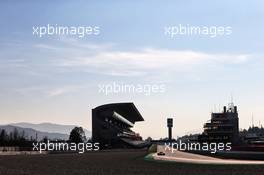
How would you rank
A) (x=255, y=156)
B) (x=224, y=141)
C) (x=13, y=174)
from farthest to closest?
1. (x=224, y=141)
2. (x=255, y=156)
3. (x=13, y=174)

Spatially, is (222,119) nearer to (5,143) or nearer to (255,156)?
(5,143)

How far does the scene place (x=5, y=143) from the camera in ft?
553

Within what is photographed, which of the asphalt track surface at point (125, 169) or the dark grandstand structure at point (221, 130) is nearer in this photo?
the asphalt track surface at point (125, 169)

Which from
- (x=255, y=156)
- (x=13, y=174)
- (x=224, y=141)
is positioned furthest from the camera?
(x=224, y=141)

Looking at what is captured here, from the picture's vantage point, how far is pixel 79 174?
3462 cm

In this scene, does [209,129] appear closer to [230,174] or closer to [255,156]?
[255,156]

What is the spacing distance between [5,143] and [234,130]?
8055 cm

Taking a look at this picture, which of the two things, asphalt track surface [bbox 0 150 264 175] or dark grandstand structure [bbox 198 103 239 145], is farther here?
dark grandstand structure [bbox 198 103 239 145]

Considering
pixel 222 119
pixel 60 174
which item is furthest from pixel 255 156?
pixel 222 119

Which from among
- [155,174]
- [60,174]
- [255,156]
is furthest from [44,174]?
[255,156]

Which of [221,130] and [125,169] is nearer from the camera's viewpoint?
[125,169]

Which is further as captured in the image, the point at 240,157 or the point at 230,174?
the point at 240,157

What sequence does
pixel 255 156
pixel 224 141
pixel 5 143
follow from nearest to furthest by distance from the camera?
pixel 255 156, pixel 5 143, pixel 224 141

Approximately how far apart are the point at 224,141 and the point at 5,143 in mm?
73618
